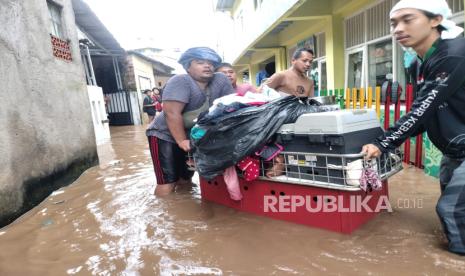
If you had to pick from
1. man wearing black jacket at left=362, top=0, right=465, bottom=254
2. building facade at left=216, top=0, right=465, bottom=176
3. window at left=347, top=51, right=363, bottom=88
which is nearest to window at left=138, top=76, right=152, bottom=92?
building facade at left=216, top=0, right=465, bottom=176

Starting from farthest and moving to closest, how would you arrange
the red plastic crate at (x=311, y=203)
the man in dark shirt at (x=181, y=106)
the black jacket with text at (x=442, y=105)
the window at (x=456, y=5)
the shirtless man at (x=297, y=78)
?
the window at (x=456, y=5) → the shirtless man at (x=297, y=78) → the man in dark shirt at (x=181, y=106) → the red plastic crate at (x=311, y=203) → the black jacket with text at (x=442, y=105)

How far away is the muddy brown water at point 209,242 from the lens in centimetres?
174

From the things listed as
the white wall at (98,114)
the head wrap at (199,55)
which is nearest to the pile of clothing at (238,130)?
the head wrap at (199,55)

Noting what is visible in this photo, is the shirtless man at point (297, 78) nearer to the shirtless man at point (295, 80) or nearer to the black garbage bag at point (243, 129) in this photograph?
the shirtless man at point (295, 80)

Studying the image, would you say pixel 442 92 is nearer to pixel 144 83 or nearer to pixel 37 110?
pixel 37 110

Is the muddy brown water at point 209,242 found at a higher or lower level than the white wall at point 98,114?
lower

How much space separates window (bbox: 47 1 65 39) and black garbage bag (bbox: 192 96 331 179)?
3824 millimetres

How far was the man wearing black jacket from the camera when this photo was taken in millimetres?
1645

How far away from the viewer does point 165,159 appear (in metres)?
3.12

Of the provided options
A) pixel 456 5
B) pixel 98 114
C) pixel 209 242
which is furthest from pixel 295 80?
pixel 98 114

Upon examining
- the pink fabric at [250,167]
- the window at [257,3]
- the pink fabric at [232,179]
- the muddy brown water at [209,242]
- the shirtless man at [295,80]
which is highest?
the window at [257,3]

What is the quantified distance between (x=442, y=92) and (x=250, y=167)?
1.19 meters

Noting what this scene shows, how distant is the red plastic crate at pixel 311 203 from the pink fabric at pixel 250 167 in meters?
0.12

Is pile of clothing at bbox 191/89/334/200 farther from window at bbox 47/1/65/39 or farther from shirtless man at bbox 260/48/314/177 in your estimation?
window at bbox 47/1/65/39
